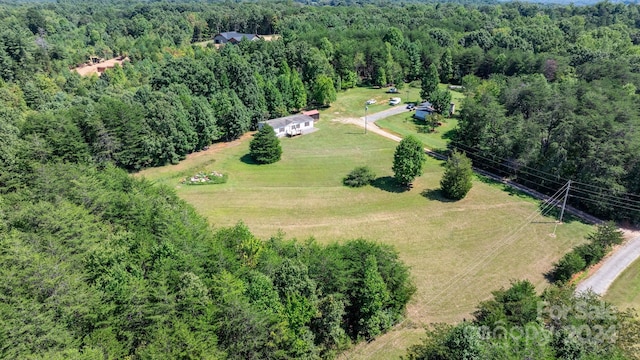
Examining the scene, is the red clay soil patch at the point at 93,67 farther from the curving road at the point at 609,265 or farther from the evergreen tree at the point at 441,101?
the curving road at the point at 609,265

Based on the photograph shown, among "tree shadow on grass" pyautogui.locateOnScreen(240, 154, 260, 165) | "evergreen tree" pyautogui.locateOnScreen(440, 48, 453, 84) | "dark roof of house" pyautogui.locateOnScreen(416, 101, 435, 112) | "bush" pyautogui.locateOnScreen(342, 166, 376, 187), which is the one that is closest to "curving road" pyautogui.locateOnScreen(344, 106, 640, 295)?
"bush" pyautogui.locateOnScreen(342, 166, 376, 187)

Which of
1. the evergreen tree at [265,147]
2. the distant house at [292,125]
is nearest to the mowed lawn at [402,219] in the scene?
the evergreen tree at [265,147]

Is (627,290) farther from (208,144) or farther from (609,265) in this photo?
(208,144)

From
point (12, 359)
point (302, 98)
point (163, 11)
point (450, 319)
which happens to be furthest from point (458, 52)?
point (163, 11)

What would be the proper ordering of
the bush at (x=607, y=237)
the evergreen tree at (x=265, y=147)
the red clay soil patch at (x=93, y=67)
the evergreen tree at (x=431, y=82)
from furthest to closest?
the red clay soil patch at (x=93, y=67) < the evergreen tree at (x=431, y=82) < the evergreen tree at (x=265, y=147) < the bush at (x=607, y=237)

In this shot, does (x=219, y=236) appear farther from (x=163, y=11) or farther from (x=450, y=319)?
(x=163, y=11)
